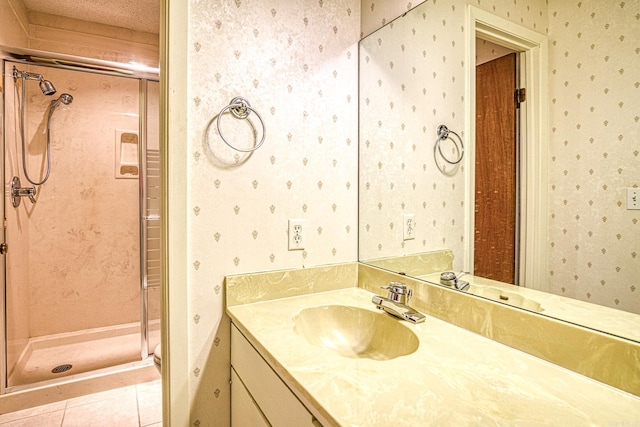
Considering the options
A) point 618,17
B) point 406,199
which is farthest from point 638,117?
point 406,199

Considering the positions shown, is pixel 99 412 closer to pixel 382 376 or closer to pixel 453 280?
pixel 382 376

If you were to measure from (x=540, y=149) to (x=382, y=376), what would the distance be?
687mm

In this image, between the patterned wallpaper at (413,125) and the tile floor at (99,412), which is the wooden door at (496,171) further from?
the tile floor at (99,412)

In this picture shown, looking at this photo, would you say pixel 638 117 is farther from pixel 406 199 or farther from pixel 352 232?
pixel 352 232

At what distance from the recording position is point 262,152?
1.27m

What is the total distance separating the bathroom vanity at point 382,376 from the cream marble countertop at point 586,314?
0.11m

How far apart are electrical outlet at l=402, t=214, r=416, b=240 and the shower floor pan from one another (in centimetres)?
212

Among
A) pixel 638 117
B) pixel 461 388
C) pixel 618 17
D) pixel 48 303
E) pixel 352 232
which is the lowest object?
pixel 48 303

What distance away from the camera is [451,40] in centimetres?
117

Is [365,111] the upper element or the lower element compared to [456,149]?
upper

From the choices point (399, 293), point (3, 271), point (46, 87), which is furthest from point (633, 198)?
point (46, 87)

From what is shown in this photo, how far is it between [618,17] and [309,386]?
102cm

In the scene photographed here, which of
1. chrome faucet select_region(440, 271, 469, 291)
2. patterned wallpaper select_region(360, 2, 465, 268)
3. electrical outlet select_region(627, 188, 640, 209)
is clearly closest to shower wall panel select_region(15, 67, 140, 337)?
patterned wallpaper select_region(360, 2, 465, 268)

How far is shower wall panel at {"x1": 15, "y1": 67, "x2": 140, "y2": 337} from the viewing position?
8.52 feet
